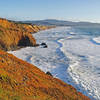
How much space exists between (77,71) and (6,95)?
11.1 meters

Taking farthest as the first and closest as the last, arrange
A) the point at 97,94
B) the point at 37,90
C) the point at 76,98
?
the point at 97,94
the point at 76,98
the point at 37,90

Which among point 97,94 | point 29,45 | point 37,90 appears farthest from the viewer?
point 29,45

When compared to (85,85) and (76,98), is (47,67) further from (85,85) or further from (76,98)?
(76,98)

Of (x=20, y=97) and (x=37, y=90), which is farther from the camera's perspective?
(x=37, y=90)

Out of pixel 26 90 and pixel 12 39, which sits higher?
pixel 26 90

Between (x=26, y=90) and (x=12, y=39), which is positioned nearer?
(x=26, y=90)

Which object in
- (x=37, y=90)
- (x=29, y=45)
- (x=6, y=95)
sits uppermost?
(x=6, y=95)

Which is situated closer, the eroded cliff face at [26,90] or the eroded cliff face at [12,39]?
the eroded cliff face at [26,90]

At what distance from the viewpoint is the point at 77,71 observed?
15242 millimetres

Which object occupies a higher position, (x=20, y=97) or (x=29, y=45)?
(x=20, y=97)

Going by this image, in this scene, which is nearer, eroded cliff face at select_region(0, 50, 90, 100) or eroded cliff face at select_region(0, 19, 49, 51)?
eroded cliff face at select_region(0, 50, 90, 100)

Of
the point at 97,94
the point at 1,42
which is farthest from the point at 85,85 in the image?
the point at 1,42

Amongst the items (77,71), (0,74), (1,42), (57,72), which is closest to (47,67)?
(57,72)

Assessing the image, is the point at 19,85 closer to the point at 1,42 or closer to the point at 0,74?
the point at 0,74
